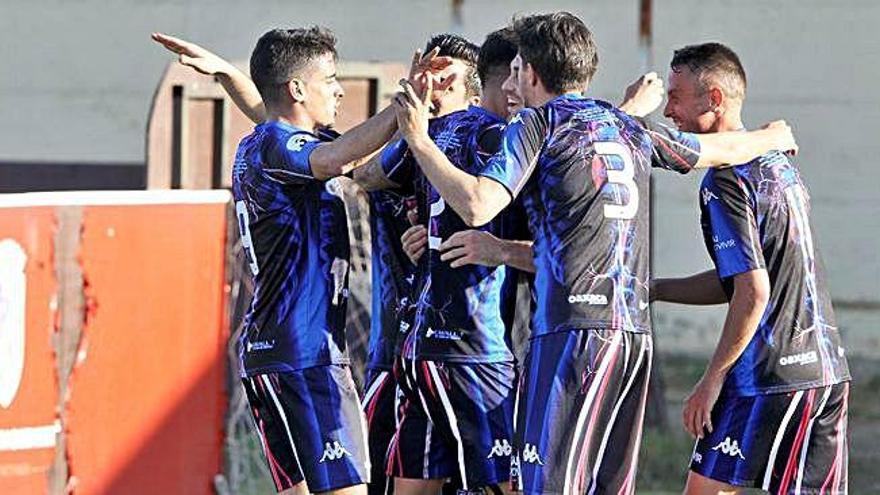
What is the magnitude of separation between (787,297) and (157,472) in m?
3.40

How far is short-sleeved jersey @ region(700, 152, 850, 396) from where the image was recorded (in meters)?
6.29

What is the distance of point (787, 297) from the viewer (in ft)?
20.8

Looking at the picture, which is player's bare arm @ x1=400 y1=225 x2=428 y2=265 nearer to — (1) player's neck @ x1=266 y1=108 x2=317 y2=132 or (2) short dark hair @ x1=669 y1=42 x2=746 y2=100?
(1) player's neck @ x1=266 y1=108 x2=317 y2=132

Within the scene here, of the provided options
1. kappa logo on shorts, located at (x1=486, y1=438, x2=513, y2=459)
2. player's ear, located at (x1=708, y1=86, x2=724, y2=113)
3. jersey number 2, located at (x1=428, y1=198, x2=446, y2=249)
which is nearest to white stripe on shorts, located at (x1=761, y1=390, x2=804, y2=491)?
kappa logo on shorts, located at (x1=486, y1=438, x2=513, y2=459)

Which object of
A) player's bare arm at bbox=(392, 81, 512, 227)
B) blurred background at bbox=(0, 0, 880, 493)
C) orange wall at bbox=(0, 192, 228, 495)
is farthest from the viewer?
blurred background at bbox=(0, 0, 880, 493)

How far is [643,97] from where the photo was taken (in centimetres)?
617

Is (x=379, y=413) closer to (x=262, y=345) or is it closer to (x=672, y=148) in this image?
(x=262, y=345)

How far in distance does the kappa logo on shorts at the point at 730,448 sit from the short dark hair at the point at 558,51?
1.36 m

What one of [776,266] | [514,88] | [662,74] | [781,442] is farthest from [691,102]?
[662,74]

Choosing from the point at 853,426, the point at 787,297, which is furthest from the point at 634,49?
the point at 787,297

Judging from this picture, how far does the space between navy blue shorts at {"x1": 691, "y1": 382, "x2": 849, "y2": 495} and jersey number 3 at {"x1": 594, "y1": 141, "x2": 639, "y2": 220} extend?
3.17 feet

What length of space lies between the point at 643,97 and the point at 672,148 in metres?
0.26

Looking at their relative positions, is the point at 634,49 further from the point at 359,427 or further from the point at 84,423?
the point at 359,427

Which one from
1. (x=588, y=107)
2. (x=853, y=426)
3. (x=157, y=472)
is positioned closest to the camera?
(x=588, y=107)
